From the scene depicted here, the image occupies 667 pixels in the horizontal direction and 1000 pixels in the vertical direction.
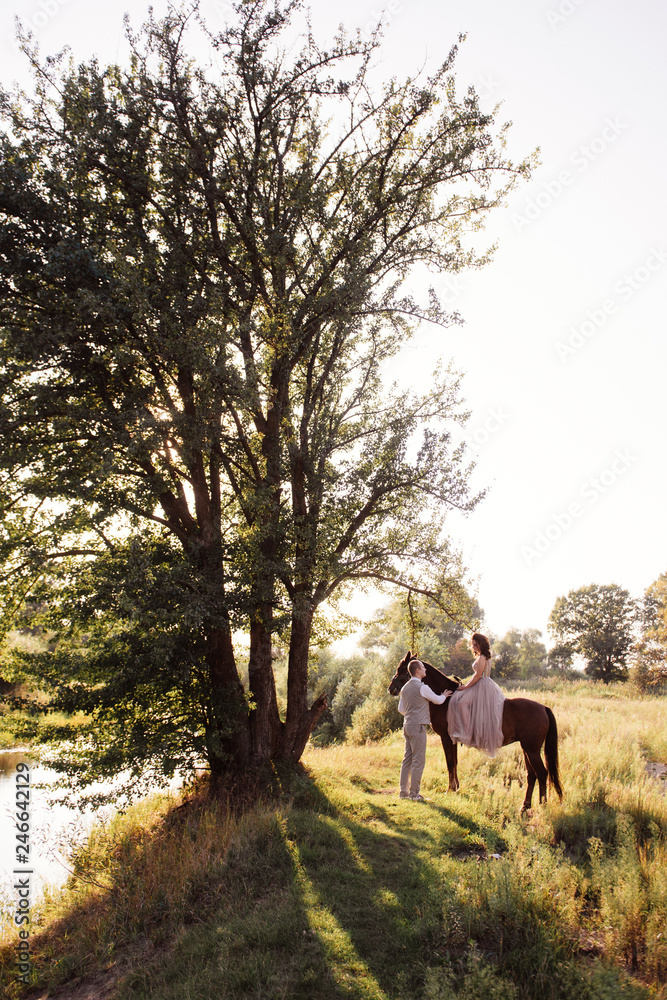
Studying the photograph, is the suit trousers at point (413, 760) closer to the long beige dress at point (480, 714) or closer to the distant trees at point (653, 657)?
the long beige dress at point (480, 714)

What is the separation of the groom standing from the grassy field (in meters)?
0.39

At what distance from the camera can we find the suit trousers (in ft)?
32.1

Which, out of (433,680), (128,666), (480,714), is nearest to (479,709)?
(480,714)

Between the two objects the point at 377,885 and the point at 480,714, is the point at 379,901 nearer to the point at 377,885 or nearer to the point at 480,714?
the point at 377,885

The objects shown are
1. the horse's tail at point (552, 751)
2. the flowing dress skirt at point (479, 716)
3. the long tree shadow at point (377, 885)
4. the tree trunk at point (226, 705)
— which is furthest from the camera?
the tree trunk at point (226, 705)

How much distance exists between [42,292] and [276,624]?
6.97m

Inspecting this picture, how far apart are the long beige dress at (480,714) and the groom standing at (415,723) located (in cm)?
49

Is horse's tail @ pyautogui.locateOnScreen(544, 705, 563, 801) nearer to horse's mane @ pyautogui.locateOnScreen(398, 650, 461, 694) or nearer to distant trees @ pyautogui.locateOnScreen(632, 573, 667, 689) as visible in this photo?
horse's mane @ pyautogui.locateOnScreen(398, 650, 461, 694)

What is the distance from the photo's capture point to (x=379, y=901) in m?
6.04

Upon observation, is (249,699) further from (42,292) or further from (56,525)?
(42,292)

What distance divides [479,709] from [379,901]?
3.55 m

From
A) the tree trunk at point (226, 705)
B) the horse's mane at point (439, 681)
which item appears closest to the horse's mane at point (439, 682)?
the horse's mane at point (439, 681)

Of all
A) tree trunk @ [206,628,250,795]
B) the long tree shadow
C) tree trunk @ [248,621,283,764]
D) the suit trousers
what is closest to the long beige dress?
the suit trousers

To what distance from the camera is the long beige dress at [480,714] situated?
8695mm
